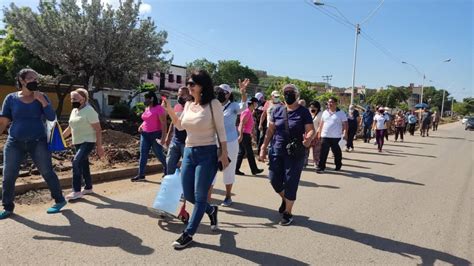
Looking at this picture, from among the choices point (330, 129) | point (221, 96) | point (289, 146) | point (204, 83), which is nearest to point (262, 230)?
point (289, 146)

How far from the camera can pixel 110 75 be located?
16234 millimetres

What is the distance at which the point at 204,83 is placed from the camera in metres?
4.08

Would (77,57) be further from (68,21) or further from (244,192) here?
(244,192)

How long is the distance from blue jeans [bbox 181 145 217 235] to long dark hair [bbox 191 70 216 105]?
494mm

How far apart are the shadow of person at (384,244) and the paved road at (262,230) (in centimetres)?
1

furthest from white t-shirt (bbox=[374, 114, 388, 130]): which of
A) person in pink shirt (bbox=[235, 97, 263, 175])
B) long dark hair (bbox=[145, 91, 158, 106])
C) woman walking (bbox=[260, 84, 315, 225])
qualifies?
woman walking (bbox=[260, 84, 315, 225])

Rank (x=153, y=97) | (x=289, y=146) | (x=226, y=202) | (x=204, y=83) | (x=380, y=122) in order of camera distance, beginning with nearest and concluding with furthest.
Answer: (x=204, y=83), (x=289, y=146), (x=226, y=202), (x=153, y=97), (x=380, y=122)

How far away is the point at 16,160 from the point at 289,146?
3.39m

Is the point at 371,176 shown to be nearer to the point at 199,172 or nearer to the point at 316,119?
the point at 316,119

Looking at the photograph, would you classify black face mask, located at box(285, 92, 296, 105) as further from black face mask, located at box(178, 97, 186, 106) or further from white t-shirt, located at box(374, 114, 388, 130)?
white t-shirt, located at box(374, 114, 388, 130)

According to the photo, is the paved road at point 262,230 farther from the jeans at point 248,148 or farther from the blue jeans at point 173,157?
the jeans at point 248,148

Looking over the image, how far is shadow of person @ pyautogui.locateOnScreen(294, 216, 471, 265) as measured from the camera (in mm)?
4285

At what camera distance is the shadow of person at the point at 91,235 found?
13.7 ft

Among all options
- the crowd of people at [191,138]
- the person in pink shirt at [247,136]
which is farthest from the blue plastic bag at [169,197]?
the person in pink shirt at [247,136]
